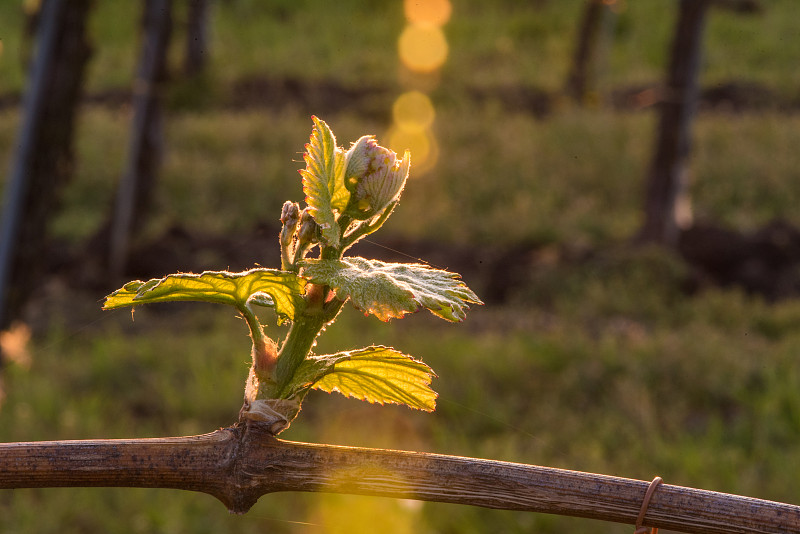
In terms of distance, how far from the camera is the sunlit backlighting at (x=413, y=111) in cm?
1446

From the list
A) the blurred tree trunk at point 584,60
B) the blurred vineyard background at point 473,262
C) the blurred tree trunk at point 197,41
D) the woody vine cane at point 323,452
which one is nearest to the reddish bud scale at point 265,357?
the woody vine cane at point 323,452

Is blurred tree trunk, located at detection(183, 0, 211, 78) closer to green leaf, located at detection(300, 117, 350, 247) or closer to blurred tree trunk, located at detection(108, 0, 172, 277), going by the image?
blurred tree trunk, located at detection(108, 0, 172, 277)

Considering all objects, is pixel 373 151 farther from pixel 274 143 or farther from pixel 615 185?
pixel 274 143

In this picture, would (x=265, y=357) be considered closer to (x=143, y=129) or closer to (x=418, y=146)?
(x=143, y=129)

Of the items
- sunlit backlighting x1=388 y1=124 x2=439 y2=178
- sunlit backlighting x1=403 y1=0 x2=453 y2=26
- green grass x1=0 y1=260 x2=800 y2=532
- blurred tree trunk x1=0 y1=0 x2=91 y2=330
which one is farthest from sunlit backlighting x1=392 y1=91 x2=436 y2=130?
blurred tree trunk x1=0 y1=0 x2=91 y2=330

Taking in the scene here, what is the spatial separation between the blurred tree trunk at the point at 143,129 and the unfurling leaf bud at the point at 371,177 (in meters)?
8.63

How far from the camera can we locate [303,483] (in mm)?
658

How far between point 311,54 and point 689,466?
17.3m

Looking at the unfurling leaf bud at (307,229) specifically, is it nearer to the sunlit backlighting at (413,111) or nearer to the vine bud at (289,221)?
the vine bud at (289,221)

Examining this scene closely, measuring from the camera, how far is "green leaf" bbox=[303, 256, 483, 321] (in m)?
0.62

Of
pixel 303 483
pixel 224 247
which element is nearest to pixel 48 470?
pixel 303 483

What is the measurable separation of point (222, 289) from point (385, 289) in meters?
0.14

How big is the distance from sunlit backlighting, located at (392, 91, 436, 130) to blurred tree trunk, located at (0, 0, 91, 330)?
10019 mm

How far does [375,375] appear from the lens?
0.75m
